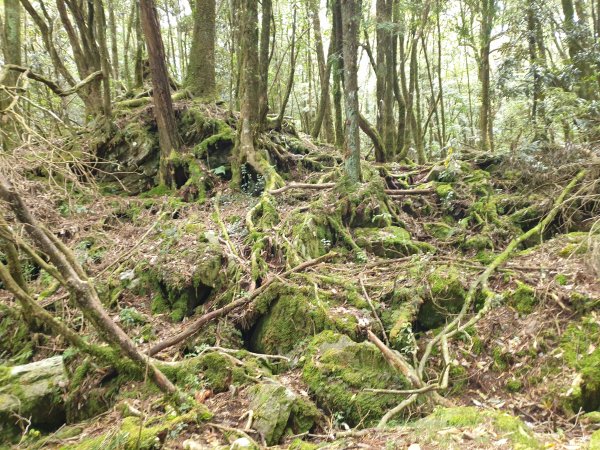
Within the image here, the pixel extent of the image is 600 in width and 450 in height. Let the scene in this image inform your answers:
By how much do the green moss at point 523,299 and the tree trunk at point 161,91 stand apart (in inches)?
305

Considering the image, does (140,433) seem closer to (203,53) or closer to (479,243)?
(479,243)

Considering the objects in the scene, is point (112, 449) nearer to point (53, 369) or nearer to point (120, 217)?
point (53, 369)

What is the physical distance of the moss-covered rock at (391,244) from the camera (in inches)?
273

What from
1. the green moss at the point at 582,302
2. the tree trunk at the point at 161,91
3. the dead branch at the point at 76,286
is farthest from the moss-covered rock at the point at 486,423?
the tree trunk at the point at 161,91

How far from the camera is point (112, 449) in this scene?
3105 mm

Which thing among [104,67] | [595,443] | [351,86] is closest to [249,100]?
[351,86]

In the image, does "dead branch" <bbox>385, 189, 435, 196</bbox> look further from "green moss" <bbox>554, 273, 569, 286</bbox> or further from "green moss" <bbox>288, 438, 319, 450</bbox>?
"green moss" <bbox>288, 438, 319, 450</bbox>

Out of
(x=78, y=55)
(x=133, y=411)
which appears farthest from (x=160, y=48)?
(x=133, y=411)

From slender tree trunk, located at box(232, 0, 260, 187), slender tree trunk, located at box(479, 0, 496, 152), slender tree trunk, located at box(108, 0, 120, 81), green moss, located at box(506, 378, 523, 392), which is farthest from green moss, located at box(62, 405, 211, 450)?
slender tree trunk, located at box(108, 0, 120, 81)

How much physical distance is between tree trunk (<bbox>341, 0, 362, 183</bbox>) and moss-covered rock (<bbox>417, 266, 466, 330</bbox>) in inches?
123

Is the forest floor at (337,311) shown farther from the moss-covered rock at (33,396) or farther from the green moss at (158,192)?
the green moss at (158,192)

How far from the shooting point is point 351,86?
7.42 m

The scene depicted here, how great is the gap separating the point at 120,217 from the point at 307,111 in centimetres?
1511

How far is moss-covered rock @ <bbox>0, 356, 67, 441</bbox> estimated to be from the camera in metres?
3.69
